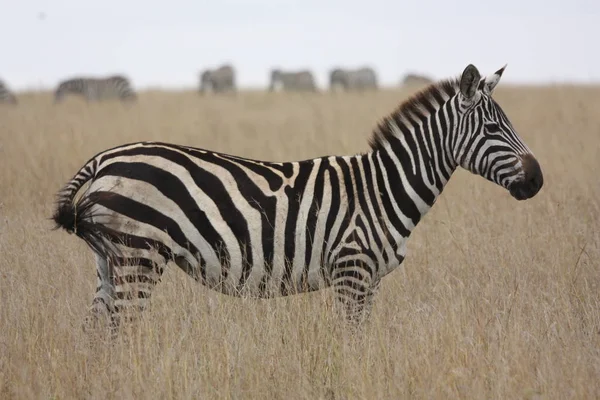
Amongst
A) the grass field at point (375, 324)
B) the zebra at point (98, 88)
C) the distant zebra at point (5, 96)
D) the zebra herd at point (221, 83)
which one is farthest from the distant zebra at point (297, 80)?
the grass field at point (375, 324)

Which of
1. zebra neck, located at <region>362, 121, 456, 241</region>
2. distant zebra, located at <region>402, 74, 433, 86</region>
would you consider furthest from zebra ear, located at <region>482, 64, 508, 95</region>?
distant zebra, located at <region>402, 74, 433, 86</region>

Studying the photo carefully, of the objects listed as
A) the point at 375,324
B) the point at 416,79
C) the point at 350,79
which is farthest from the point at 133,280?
the point at 350,79

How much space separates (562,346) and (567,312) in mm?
444

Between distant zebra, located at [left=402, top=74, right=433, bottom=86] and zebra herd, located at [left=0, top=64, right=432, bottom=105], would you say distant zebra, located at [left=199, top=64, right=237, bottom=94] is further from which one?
distant zebra, located at [left=402, top=74, right=433, bottom=86]

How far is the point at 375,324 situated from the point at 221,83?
29782 mm

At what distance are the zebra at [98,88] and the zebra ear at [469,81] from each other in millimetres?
23604

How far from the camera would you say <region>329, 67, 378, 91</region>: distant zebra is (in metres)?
36.6

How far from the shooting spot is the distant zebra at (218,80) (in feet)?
112

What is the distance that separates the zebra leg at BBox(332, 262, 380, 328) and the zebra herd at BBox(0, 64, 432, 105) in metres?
21.1

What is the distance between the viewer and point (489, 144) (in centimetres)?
524

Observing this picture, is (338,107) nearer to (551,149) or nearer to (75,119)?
(75,119)

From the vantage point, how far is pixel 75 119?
55.6ft

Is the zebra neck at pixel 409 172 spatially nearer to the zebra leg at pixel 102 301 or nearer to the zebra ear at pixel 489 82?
the zebra ear at pixel 489 82

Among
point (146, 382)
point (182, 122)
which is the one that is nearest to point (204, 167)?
point (146, 382)
